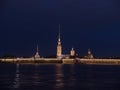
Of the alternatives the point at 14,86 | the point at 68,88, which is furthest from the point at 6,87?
the point at 68,88

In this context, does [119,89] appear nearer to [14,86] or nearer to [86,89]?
[86,89]

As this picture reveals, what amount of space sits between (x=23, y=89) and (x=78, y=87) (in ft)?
21.1

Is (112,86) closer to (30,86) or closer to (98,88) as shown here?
(98,88)

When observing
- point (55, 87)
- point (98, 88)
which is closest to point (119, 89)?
point (98, 88)

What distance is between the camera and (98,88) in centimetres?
5519

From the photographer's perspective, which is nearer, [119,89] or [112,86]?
[119,89]

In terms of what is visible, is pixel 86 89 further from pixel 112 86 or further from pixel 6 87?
pixel 6 87

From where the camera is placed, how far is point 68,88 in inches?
2169

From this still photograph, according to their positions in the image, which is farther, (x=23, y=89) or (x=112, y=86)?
(x=112, y=86)

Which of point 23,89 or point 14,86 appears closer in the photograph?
point 23,89

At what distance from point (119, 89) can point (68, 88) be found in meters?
5.40

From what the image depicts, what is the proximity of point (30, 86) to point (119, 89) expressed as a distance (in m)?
9.69

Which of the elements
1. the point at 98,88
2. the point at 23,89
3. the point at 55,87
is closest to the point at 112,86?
the point at 98,88

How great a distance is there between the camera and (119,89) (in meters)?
53.8
